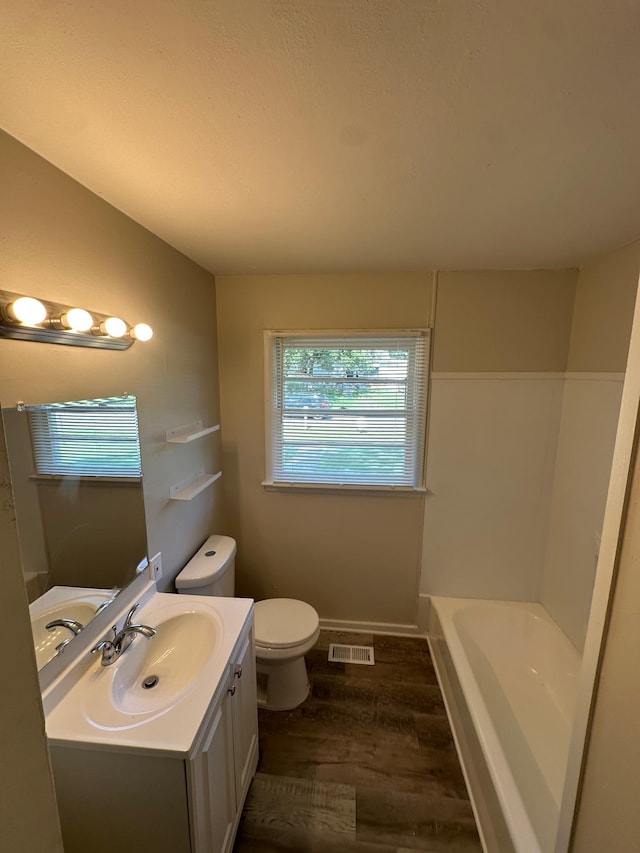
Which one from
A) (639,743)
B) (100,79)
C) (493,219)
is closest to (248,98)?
(100,79)

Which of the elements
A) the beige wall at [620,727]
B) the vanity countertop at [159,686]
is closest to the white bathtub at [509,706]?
the beige wall at [620,727]

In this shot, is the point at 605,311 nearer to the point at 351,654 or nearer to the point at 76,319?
the point at 76,319

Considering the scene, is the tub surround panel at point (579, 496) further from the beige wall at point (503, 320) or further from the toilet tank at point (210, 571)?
the toilet tank at point (210, 571)

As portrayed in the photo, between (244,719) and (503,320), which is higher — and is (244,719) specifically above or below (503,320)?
below

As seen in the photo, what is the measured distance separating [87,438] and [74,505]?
0.74 ft

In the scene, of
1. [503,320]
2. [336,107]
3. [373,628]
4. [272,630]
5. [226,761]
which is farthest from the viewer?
[373,628]

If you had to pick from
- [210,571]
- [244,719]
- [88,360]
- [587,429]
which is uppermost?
[88,360]

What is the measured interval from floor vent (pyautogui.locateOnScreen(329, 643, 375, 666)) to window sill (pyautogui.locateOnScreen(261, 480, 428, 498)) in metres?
1.04

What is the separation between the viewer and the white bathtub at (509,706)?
4.37 ft

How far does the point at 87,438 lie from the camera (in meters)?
1.23

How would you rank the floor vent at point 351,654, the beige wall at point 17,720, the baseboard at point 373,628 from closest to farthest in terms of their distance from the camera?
the beige wall at point 17,720
the floor vent at point 351,654
the baseboard at point 373,628

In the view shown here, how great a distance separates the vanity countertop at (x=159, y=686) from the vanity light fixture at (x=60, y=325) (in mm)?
1063

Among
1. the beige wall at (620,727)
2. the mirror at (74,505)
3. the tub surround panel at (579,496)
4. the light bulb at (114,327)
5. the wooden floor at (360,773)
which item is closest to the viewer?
the beige wall at (620,727)

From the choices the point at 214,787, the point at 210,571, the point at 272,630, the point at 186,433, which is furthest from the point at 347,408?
the point at 214,787
